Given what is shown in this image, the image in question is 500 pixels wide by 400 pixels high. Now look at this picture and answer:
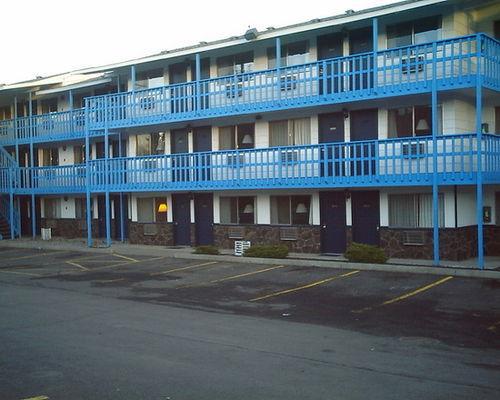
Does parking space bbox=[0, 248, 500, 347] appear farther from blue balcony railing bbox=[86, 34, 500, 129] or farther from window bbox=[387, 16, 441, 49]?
window bbox=[387, 16, 441, 49]

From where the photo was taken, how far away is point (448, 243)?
18328 mm

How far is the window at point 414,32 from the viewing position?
62.4 ft

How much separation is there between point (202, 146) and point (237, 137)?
197 cm

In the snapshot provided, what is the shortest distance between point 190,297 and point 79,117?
56.3ft

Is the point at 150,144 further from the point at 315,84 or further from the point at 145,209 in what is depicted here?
the point at 315,84

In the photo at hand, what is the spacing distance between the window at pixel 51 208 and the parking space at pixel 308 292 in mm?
10801

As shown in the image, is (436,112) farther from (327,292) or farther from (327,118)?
Result: (327,292)

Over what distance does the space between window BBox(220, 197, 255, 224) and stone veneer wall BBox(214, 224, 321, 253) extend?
30cm

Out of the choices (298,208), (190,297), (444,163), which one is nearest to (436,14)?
(444,163)

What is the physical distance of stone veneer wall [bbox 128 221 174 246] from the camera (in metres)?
25.8

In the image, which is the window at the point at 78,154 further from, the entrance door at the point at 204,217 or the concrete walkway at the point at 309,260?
the entrance door at the point at 204,217

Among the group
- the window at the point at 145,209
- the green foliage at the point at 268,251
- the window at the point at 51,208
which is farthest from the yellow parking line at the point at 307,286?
the window at the point at 51,208

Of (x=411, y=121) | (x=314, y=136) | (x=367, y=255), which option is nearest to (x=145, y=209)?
(x=314, y=136)

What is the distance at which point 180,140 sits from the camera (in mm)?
25656
